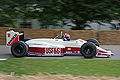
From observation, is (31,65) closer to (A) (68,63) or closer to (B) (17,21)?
(A) (68,63)

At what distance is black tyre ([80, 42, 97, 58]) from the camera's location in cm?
959

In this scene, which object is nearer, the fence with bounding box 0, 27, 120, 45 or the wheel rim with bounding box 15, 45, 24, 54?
the wheel rim with bounding box 15, 45, 24, 54

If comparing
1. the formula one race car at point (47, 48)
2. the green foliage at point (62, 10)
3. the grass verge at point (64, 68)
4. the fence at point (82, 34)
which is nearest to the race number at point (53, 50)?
the formula one race car at point (47, 48)

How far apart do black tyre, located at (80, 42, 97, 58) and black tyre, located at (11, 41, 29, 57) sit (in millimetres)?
2286

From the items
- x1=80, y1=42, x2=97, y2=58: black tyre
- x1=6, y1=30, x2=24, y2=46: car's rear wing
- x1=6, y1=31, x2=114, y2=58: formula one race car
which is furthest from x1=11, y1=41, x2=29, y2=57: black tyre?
x1=80, y1=42, x2=97, y2=58: black tyre

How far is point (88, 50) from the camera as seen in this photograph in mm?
9828

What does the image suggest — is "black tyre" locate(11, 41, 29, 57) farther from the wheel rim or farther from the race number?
the race number

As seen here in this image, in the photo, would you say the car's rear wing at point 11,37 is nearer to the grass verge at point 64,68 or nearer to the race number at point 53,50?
the race number at point 53,50

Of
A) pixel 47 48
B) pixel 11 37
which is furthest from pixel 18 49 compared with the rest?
pixel 47 48

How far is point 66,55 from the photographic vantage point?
1082 centimetres

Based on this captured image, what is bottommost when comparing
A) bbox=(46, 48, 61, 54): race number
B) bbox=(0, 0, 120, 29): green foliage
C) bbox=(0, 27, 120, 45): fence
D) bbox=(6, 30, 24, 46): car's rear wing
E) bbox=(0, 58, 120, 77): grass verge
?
bbox=(0, 58, 120, 77): grass verge

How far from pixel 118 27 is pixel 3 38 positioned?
27.6ft

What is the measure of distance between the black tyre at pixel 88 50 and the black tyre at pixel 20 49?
7.50 ft

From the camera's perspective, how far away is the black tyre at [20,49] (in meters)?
9.91
